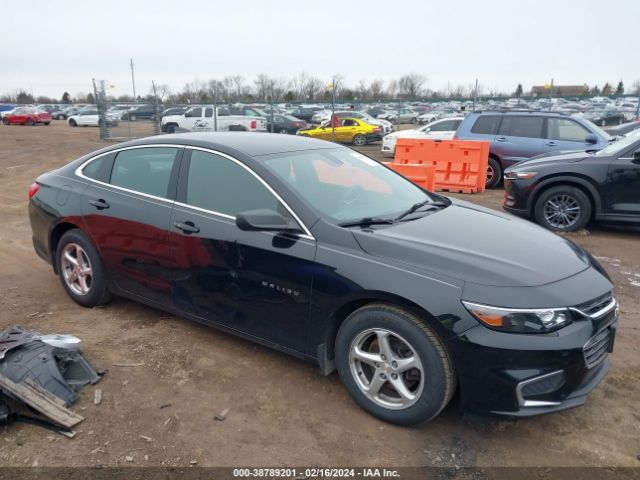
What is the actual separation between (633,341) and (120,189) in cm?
433

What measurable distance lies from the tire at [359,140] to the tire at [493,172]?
40.9 ft

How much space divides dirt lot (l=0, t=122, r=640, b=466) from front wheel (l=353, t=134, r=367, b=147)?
65.3 ft

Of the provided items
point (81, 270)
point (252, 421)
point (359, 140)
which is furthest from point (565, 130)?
point (359, 140)

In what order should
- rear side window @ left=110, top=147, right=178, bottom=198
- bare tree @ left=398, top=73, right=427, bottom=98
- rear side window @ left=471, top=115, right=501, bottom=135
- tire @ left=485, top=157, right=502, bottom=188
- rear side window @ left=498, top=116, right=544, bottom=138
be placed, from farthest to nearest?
bare tree @ left=398, top=73, right=427, bottom=98 → rear side window @ left=471, top=115, right=501, bottom=135 → tire @ left=485, top=157, right=502, bottom=188 → rear side window @ left=498, top=116, right=544, bottom=138 → rear side window @ left=110, top=147, right=178, bottom=198

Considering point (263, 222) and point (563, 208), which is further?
point (563, 208)

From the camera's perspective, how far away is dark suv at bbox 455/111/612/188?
1086 centimetres

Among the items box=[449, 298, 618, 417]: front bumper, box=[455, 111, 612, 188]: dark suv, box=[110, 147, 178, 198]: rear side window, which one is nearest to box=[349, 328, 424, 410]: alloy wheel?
box=[449, 298, 618, 417]: front bumper

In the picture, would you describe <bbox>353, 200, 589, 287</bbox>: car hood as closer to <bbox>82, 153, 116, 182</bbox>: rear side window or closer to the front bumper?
the front bumper

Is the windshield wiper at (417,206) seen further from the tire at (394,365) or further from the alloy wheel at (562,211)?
the alloy wheel at (562,211)

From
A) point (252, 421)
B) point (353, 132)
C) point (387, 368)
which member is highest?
point (353, 132)

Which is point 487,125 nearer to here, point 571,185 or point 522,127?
point 522,127

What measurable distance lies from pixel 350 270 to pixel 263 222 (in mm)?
616

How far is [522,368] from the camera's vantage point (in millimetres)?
2703

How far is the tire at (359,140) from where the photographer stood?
2365 centimetres
